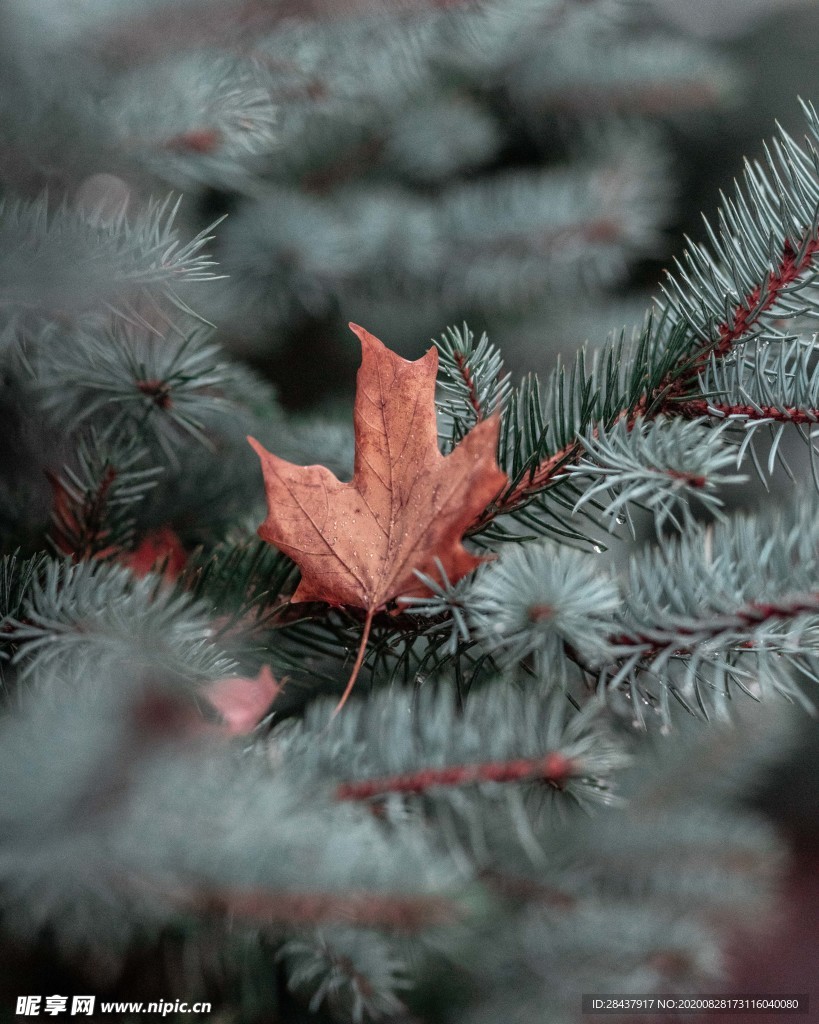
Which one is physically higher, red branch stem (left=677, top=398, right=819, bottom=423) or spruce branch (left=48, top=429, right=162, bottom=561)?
spruce branch (left=48, top=429, right=162, bottom=561)

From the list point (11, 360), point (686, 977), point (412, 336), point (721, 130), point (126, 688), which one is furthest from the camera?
point (721, 130)

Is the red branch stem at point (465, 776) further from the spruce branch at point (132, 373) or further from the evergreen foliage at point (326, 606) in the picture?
the spruce branch at point (132, 373)

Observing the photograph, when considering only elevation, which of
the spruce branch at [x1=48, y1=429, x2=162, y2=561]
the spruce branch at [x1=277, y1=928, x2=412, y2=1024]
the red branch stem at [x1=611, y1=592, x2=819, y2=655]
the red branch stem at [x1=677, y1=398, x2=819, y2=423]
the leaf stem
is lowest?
the spruce branch at [x1=277, y1=928, x2=412, y2=1024]

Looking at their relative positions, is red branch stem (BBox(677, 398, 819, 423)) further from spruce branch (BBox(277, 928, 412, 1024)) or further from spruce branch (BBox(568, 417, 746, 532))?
spruce branch (BBox(277, 928, 412, 1024))

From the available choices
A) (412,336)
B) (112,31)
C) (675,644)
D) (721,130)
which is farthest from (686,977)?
(721,130)

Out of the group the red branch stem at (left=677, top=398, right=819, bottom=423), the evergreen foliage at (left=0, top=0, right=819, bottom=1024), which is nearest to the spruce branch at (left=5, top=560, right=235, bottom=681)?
the evergreen foliage at (left=0, top=0, right=819, bottom=1024)

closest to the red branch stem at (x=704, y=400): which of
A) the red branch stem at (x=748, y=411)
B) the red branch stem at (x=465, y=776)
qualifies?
the red branch stem at (x=748, y=411)

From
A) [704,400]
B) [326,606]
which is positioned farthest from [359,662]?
[704,400]

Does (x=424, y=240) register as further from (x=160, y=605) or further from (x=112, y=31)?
(x=160, y=605)
